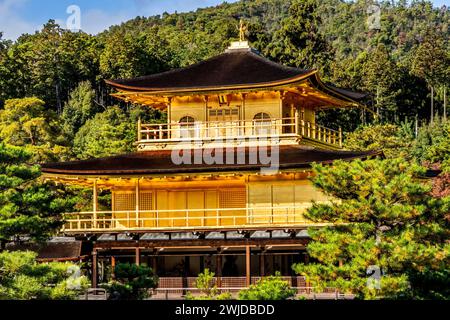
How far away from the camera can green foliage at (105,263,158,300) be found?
77.6 ft

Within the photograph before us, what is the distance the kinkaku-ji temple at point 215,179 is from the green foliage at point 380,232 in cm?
457

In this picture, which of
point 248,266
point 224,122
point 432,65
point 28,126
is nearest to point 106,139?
point 28,126

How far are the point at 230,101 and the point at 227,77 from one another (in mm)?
879

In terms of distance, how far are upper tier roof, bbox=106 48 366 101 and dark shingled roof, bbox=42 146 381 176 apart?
7.21 ft

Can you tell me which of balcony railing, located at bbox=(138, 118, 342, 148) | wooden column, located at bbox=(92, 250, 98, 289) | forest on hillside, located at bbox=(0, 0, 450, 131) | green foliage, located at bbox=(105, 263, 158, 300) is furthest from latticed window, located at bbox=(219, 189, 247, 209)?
forest on hillside, located at bbox=(0, 0, 450, 131)

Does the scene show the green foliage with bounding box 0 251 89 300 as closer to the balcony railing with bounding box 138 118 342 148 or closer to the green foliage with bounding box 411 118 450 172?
the balcony railing with bounding box 138 118 342 148

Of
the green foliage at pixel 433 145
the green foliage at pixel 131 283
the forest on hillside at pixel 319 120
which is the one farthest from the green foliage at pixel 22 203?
the green foliage at pixel 433 145

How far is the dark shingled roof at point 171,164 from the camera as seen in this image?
29.1 meters

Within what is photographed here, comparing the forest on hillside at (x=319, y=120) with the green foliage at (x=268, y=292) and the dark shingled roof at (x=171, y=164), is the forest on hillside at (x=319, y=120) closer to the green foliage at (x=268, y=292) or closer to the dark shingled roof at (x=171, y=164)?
the green foliage at (x=268, y=292)

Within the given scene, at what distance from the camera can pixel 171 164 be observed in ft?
102

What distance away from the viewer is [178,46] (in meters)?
88.4

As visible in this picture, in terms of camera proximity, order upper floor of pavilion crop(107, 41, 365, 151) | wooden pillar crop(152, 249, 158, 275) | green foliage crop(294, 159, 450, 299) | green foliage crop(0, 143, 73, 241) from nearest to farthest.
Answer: green foliage crop(294, 159, 450, 299) → green foliage crop(0, 143, 73, 241) → wooden pillar crop(152, 249, 158, 275) → upper floor of pavilion crop(107, 41, 365, 151)

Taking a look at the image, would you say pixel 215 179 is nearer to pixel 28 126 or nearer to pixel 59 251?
pixel 59 251

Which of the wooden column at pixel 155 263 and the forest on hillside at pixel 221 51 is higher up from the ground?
the forest on hillside at pixel 221 51
